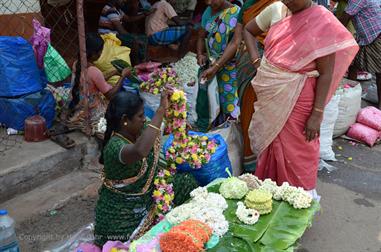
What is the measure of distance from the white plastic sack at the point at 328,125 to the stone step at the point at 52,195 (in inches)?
93.7

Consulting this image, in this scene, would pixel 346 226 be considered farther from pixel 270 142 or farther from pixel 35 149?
pixel 35 149

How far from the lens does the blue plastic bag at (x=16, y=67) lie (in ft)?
14.2

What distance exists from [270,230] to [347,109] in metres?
2.85

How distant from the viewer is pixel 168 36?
656 cm

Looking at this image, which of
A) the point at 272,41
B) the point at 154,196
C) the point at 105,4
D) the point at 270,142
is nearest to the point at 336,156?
the point at 270,142

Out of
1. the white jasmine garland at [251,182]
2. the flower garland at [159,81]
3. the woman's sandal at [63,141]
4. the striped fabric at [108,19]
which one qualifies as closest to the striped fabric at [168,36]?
the striped fabric at [108,19]

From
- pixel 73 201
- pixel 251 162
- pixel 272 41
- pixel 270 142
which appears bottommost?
pixel 73 201

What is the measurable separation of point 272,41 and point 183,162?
3.56 ft

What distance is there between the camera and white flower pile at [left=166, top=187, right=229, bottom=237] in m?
2.65

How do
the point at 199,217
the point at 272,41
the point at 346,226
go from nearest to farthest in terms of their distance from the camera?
the point at 199,217, the point at 272,41, the point at 346,226

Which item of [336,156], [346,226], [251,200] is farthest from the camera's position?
[336,156]

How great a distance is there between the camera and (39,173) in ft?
13.2

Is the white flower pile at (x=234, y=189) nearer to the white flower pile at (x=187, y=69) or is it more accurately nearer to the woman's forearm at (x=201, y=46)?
the woman's forearm at (x=201, y=46)

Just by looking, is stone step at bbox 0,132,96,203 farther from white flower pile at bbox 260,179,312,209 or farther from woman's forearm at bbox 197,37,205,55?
white flower pile at bbox 260,179,312,209
